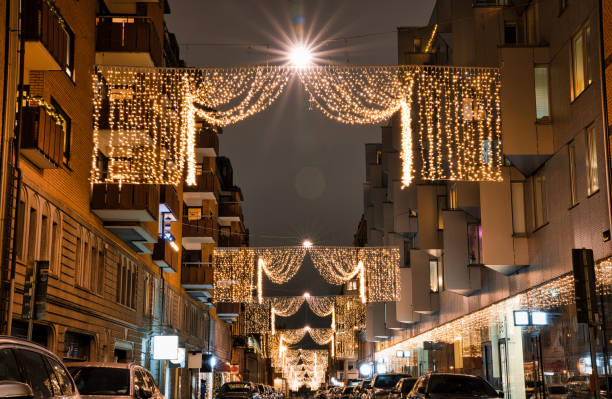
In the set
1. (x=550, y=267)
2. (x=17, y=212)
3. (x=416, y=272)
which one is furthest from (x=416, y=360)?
(x=17, y=212)

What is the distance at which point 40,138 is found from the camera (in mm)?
18344

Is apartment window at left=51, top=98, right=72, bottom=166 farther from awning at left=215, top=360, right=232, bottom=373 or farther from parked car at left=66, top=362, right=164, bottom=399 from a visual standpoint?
awning at left=215, top=360, right=232, bottom=373

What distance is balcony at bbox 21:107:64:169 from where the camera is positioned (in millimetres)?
18016

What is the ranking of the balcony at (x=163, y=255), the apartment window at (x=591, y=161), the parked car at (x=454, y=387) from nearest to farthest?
the parked car at (x=454, y=387), the apartment window at (x=591, y=161), the balcony at (x=163, y=255)

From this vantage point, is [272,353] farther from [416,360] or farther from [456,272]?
[456,272]

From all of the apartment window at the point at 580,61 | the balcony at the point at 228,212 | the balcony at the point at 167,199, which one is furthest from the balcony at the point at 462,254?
the balcony at the point at 228,212

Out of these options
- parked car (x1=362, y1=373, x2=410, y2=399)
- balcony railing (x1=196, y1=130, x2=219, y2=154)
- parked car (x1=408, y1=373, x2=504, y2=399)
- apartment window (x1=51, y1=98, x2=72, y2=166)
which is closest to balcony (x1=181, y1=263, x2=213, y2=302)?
balcony railing (x1=196, y1=130, x2=219, y2=154)

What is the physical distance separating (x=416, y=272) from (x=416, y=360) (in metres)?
9.79

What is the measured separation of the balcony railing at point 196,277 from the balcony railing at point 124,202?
18601 millimetres

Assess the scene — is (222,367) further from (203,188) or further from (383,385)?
(383,385)

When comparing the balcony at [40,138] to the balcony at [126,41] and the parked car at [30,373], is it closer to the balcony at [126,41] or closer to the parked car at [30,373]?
the balcony at [126,41]

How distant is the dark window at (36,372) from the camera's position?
7723 millimetres

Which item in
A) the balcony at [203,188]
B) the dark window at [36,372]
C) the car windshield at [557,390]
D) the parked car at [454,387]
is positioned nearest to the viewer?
the dark window at [36,372]

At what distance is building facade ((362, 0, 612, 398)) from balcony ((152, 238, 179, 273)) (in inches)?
481
